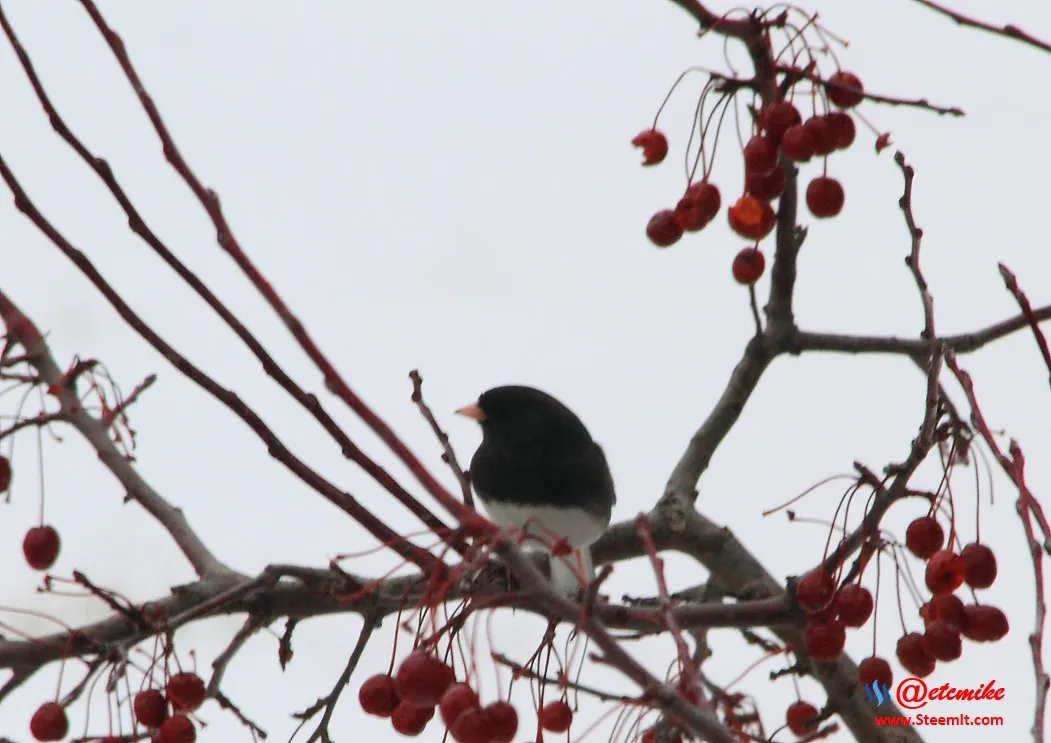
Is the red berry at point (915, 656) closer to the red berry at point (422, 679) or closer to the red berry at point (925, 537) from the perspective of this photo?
the red berry at point (925, 537)

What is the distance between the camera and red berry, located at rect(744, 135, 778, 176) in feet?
3.20

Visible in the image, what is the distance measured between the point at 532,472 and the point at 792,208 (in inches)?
21.3

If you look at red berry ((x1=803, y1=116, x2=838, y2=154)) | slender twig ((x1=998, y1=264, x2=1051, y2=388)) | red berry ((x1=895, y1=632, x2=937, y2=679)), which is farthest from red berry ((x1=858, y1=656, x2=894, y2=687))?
red berry ((x1=803, y1=116, x2=838, y2=154))

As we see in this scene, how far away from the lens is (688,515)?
1314mm

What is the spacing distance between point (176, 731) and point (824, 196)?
0.69 meters

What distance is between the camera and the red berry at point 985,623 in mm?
770

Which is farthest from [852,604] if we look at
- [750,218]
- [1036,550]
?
[750,218]

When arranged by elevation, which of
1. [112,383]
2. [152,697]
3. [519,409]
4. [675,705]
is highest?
[519,409]

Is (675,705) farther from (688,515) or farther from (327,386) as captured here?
(688,515)

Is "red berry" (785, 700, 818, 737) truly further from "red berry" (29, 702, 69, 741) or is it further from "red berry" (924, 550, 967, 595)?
"red berry" (29, 702, 69, 741)

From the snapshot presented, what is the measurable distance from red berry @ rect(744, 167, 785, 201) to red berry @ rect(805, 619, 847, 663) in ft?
1.32

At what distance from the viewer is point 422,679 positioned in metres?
0.60

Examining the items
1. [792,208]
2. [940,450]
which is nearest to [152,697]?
[940,450]

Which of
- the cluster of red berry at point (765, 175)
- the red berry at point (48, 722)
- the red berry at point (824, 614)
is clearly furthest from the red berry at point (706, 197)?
the red berry at point (48, 722)
